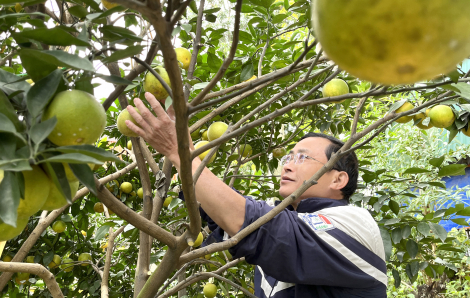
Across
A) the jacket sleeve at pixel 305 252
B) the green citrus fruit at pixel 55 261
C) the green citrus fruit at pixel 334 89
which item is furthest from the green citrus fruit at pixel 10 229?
the green citrus fruit at pixel 55 261

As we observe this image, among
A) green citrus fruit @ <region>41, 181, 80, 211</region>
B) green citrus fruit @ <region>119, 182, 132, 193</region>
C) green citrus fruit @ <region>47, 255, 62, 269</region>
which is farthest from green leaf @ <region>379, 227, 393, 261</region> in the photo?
green citrus fruit @ <region>47, 255, 62, 269</region>

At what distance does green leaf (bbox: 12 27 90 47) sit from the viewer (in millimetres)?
524

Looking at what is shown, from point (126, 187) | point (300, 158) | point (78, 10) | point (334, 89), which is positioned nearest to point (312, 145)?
point (300, 158)

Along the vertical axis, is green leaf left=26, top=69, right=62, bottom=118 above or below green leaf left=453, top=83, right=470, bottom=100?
above

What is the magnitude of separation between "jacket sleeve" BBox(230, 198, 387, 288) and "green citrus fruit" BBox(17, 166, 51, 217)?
766 mm

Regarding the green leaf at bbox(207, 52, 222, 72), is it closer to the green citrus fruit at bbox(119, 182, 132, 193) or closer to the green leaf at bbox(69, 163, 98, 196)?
the green citrus fruit at bbox(119, 182, 132, 193)

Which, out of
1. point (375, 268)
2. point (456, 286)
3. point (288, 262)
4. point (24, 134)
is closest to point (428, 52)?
point (24, 134)

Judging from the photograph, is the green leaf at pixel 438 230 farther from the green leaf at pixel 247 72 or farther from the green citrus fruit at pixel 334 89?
the green leaf at pixel 247 72

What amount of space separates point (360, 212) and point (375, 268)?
0.22 m

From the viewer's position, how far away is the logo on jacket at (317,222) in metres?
1.36

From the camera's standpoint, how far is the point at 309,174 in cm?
184

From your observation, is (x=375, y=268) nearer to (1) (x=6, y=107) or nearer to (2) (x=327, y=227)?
(2) (x=327, y=227)

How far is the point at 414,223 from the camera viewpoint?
1734 mm

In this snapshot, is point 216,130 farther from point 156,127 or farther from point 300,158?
point 156,127
